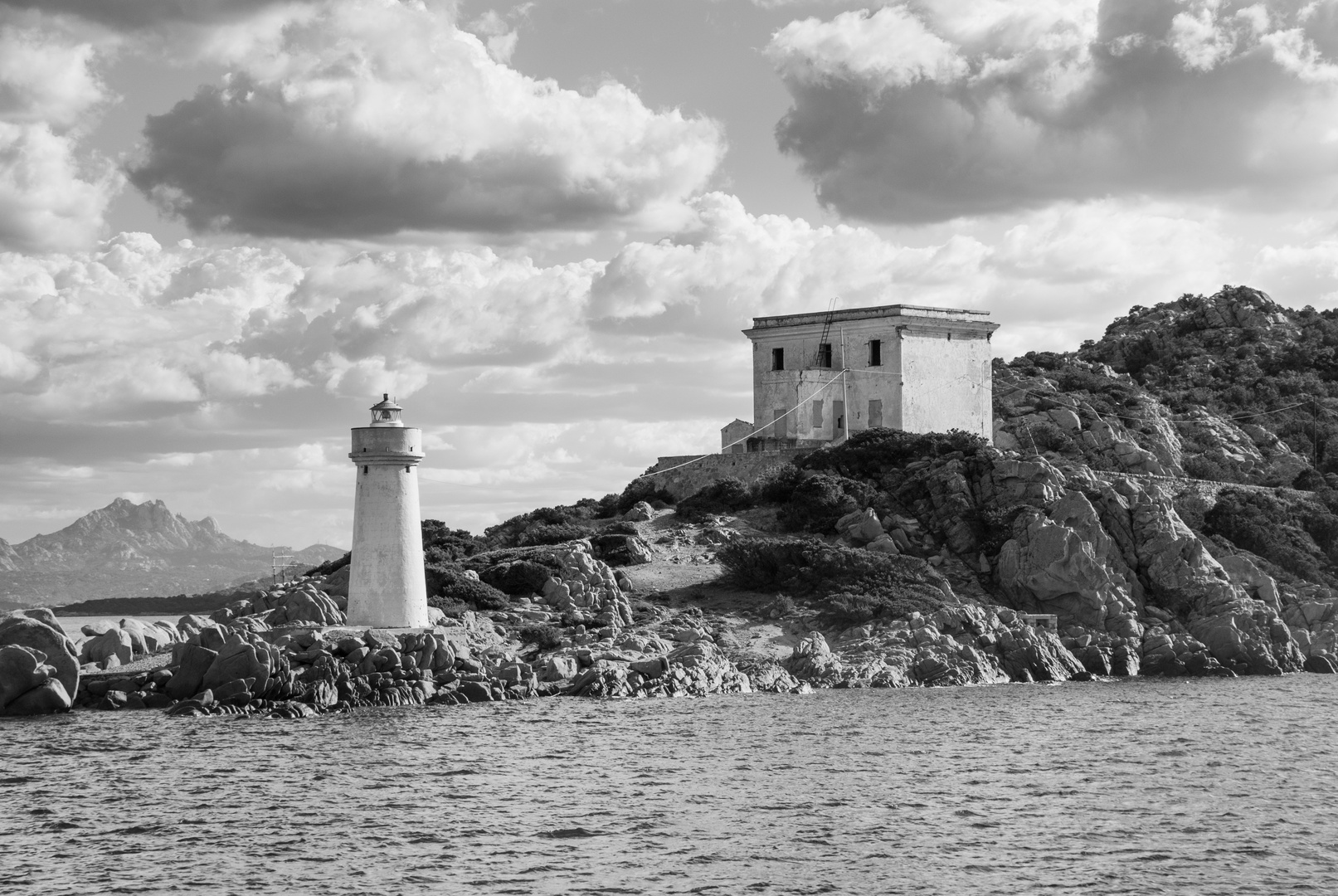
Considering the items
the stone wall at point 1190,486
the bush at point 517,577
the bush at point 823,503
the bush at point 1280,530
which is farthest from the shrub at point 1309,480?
the bush at point 517,577

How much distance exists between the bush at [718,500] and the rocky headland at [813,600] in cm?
11

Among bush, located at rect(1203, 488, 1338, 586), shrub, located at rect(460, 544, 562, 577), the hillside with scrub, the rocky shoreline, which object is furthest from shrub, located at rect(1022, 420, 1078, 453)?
shrub, located at rect(460, 544, 562, 577)

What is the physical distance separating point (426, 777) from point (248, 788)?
304 cm

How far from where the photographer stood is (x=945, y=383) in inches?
2297

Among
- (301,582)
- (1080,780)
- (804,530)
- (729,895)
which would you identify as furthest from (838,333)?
(729,895)

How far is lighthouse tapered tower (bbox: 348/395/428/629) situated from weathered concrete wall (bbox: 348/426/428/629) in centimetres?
2

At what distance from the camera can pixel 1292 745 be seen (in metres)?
31.5

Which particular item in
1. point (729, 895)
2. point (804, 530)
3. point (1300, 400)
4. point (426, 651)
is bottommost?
point (729, 895)

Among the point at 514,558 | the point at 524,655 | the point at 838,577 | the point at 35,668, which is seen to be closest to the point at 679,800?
A: the point at 524,655

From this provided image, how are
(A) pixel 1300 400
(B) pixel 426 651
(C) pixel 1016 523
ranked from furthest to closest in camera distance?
(A) pixel 1300 400 → (C) pixel 1016 523 → (B) pixel 426 651

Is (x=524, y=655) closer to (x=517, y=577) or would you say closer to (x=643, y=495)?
(x=517, y=577)

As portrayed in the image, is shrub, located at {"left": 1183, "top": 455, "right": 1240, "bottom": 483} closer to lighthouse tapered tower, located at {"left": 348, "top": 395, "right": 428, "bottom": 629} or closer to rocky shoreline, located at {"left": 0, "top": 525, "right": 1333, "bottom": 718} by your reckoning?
rocky shoreline, located at {"left": 0, "top": 525, "right": 1333, "bottom": 718}

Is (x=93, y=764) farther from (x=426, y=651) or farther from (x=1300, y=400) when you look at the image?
(x=1300, y=400)

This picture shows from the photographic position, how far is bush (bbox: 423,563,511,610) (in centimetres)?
4362
